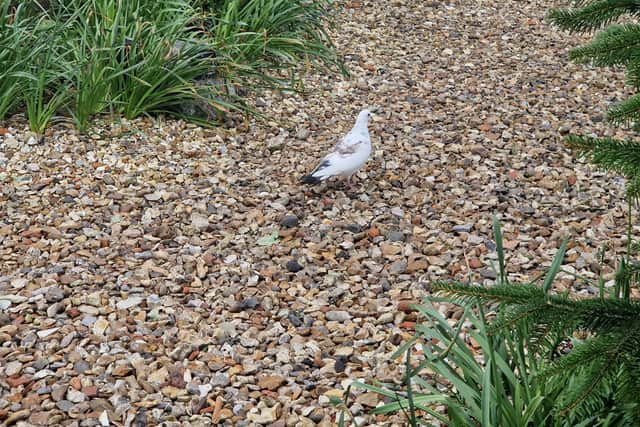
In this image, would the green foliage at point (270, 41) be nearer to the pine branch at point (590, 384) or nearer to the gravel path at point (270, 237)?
the gravel path at point (270, 237)

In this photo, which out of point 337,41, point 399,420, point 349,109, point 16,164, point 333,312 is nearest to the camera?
point 399,420

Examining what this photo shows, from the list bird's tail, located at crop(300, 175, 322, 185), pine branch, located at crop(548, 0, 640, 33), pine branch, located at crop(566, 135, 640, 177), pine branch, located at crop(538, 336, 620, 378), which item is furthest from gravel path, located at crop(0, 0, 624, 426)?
pine branch, located at crop(548, 0, 640, 33)

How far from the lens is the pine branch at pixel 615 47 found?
1499 mm

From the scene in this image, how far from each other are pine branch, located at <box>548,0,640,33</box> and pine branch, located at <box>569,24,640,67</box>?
0.11 ft

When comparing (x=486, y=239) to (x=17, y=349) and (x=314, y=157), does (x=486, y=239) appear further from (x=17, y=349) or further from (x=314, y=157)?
(x=17, y=349)

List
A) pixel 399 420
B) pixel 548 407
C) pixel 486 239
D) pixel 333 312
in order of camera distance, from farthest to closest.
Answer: pixel 486 239 < pixel 333 312 < pixel 399 420 < pixel 548 407

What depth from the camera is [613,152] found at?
57.0 inches

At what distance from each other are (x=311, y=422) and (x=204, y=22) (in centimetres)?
390

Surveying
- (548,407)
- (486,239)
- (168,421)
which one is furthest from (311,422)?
(486,239)

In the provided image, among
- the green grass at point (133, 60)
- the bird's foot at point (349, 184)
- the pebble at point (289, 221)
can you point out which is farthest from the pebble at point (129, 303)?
the green grass at point (133, 60)

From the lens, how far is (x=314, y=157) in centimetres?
434

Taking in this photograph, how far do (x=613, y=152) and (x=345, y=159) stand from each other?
7.86ft

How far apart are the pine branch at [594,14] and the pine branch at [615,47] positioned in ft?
0.11

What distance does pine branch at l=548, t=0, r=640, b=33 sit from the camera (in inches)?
59.1
